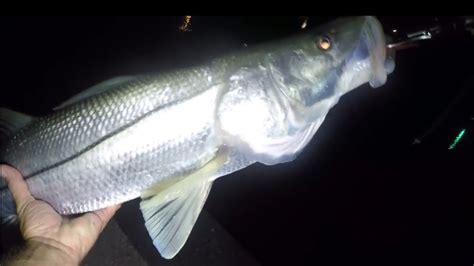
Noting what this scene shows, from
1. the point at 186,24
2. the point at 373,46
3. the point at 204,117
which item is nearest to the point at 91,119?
the point at 204,117

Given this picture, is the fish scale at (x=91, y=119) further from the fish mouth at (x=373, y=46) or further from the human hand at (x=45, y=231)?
the fish mouth at (x=373, y=46)

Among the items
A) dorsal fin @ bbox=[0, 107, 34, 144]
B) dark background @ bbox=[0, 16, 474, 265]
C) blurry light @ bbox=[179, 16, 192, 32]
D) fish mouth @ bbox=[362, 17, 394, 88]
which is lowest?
dark background @ bbox=[0, 16, 474, 265]

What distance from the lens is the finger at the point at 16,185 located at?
1.87 metres

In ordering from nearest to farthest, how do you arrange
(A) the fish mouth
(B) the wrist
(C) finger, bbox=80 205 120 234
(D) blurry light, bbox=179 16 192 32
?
(A) the fish mouth < (B) the wrist < (C) finger, bbox=80 205 120 234 < (D) blurry light, bbox=179 16 192 32

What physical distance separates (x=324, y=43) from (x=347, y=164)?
255 centimetres

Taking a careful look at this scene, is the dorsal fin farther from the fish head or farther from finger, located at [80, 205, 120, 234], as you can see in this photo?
the fish head

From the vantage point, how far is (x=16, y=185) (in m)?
1.87

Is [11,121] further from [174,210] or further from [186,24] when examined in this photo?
[186,24]

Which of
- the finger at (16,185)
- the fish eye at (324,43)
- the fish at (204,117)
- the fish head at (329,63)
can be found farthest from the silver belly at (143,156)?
the fish eye at (324,43)

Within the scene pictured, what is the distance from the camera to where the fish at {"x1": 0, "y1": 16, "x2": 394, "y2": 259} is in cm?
156

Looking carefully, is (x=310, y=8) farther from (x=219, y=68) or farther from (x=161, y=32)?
(x=219, y=68)

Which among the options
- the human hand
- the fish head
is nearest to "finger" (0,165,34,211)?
the human hand

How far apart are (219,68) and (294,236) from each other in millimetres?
2134

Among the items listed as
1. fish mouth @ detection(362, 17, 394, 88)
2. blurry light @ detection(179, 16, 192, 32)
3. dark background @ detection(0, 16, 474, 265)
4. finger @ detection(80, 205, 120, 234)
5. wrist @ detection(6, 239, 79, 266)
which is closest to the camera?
fish mouth @ detection(362, 17, 394, 88)
